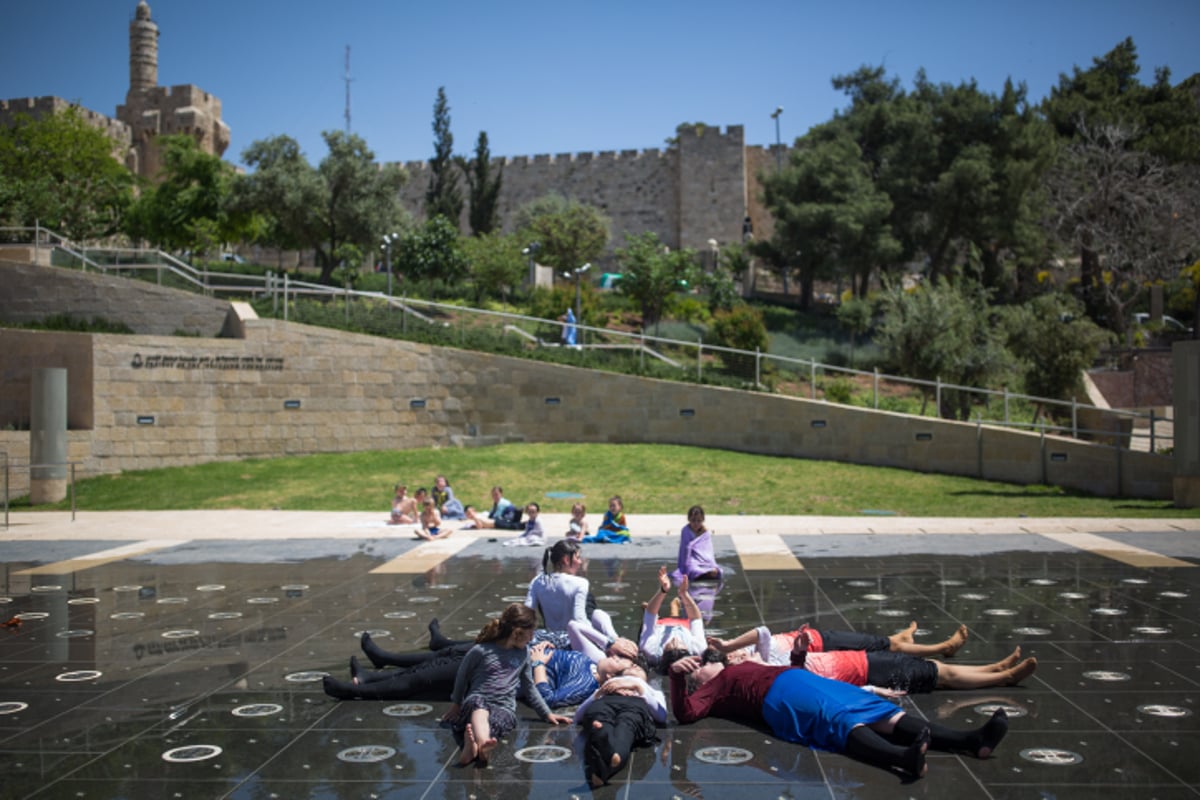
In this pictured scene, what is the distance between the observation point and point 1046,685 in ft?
21.8

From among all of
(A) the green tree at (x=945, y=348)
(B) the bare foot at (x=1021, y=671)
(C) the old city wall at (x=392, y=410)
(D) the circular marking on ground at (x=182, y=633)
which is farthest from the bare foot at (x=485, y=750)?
(A) the green tree at (x=945, y=348)

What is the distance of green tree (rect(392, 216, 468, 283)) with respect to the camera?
35.2m

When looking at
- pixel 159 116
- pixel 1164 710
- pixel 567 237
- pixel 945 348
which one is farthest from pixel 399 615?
pixel 159 116

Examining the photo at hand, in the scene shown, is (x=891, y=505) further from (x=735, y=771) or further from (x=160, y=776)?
(x=160, y=776)

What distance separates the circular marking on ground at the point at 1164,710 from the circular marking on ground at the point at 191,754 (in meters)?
5.34

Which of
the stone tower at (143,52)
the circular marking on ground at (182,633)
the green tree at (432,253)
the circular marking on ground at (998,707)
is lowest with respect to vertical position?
the circular marking on ground at (182,633)

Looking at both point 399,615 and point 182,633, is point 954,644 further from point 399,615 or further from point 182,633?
point 182,633

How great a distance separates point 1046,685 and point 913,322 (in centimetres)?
2072

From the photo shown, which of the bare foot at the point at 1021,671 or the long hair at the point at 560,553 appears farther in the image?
the long hair at the point at 560,553

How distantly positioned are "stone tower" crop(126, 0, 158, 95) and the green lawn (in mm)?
42768

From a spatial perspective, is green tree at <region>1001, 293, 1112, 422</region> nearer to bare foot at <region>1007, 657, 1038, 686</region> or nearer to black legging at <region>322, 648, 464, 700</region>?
bare foot at <region>1007, 657, 1038, 686</region>

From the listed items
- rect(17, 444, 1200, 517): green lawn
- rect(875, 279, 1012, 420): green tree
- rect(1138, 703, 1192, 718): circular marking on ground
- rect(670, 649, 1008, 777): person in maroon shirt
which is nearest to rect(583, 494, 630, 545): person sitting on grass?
rect(17, 444, 1200, 517): green lawn

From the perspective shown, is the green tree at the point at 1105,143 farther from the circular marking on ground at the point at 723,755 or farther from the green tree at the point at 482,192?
the circular marking on ground at the point at 723,755

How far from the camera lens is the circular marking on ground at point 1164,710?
5.96 meters
